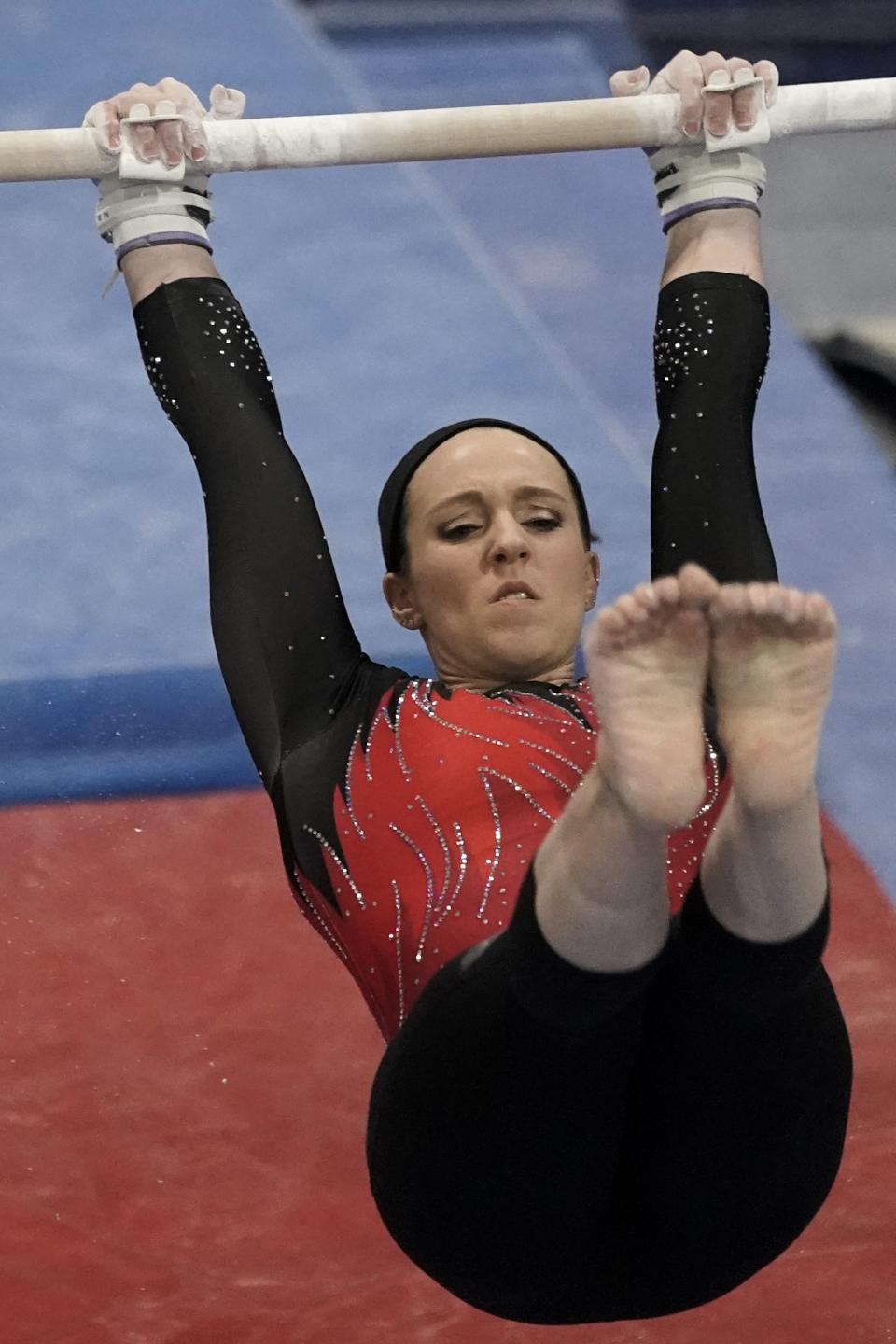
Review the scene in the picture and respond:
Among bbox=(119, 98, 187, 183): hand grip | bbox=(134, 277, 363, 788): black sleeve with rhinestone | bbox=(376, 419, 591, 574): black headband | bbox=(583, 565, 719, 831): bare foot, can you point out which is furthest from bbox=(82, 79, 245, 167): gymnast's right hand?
bbox=(583, 565, 719, 831): bare foot

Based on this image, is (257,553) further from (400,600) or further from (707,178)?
(707,178)

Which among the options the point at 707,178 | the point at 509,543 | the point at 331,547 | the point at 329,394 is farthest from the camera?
the point at 329,394

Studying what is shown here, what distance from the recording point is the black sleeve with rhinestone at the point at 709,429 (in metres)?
1.59

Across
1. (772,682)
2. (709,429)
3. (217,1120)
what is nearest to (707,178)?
(709,429)

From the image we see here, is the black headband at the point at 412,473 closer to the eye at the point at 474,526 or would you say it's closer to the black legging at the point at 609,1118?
the eye at the point at 474,526

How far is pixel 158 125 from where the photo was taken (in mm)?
1674

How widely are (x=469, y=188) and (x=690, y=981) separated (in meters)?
2.54

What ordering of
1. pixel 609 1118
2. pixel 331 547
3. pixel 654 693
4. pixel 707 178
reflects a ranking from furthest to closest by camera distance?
pixel 331 547
pixel 707 178
pixel 609 1118
pixel 654 693

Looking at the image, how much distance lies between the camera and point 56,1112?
70.9 inches

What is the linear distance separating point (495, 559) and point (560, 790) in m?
0.23

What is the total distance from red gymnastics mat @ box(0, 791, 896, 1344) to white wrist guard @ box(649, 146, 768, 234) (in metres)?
0.81

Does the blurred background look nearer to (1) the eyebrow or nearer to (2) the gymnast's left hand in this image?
(1) the eyebrow

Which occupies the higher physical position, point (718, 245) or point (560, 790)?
point (718, 245)

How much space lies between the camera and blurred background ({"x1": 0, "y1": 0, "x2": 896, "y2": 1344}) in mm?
1680
